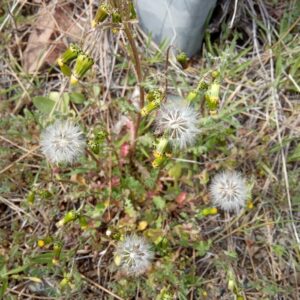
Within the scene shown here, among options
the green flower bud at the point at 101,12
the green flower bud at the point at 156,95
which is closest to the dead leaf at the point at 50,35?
the green flower bud at the point at 101,12

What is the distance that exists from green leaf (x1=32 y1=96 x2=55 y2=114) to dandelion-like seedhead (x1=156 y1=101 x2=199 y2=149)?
95 cm

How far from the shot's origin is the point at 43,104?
282 cm

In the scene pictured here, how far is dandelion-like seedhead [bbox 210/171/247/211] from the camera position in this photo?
2.50 m

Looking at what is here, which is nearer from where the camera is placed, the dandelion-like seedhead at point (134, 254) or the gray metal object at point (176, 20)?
the dandelion-like seedhead at point (134, 254)

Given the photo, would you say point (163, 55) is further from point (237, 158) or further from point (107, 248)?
point (107, 248)

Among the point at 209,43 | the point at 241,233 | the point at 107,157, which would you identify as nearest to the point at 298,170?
the point at 241,233

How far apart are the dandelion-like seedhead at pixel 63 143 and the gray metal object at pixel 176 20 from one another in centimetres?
81

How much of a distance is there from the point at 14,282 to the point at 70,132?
0.98 meters

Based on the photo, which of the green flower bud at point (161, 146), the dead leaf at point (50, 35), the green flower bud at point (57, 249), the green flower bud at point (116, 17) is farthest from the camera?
the dead leaf at point (50, 35)

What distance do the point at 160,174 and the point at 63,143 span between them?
70 cm

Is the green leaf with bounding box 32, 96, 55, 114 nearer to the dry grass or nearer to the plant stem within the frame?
the dry grass

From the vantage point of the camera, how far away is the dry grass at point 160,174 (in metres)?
2.60

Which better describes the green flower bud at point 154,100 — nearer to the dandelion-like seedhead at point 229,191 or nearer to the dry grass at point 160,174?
the dry grass at point 160,174

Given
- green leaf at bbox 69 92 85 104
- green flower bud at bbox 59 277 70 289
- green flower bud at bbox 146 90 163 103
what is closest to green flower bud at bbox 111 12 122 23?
green flower bud at bbox 146 90 163 103
